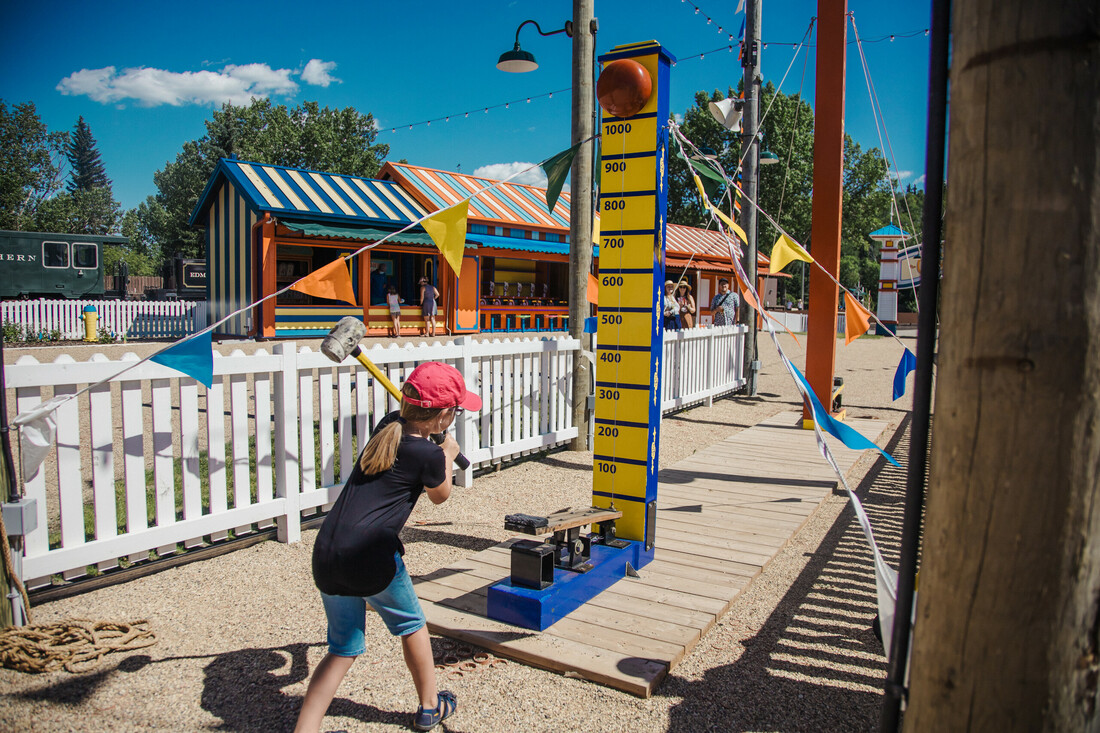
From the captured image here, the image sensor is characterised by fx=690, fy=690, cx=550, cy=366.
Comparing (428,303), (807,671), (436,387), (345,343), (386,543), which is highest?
(428,303)

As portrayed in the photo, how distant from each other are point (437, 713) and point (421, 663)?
228mm

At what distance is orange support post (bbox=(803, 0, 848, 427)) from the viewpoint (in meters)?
7.70

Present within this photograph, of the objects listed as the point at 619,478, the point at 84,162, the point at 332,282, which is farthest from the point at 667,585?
the point at 84,162

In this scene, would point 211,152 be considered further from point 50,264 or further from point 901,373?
point 901,373

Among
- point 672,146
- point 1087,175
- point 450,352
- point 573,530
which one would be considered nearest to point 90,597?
point 573,530

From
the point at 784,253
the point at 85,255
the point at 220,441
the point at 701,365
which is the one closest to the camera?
the point at 220,441

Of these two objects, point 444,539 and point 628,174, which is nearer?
point 628,174

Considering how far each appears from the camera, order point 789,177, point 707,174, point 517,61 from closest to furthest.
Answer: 1. point 707,174
2. point 517,61
3. point 789,177

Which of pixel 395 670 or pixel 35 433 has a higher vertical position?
pixel 35 433

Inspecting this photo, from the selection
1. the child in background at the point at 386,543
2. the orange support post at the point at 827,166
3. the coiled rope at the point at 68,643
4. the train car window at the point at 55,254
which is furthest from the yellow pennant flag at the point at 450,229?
the train car window at the point at 55,254

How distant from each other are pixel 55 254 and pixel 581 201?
22128 millimetres

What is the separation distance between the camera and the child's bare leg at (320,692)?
7.59ft

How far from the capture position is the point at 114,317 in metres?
19.3

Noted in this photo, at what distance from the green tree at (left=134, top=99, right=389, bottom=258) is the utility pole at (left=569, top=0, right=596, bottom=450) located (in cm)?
4301
